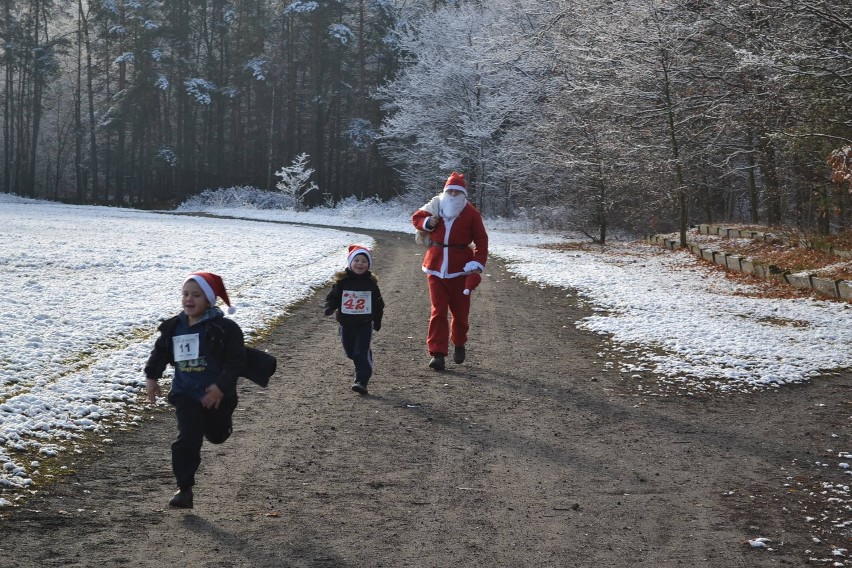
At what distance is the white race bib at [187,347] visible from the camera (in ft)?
16.0

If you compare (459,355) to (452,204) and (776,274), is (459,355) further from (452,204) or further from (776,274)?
(776,274)

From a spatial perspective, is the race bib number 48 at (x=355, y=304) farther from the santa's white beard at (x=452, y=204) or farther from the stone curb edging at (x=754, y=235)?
the stone curb edging at (x=754, y=235)

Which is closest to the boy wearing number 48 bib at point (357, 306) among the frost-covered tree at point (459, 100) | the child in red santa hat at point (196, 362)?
the child in red santa hat at point (196, 362)

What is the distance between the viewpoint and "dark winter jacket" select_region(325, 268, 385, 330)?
304 inches

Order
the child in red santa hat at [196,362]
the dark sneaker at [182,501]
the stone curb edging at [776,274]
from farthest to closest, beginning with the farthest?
the stone curb edging at [776,274]
the child in red santa hat at [196,362]
the dark sneaker at [182,501]

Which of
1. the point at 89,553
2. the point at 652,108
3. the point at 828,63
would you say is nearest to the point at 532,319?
the point at 828,63

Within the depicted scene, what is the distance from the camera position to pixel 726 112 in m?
20.2

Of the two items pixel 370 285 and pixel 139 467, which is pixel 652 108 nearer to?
pixel 370 285

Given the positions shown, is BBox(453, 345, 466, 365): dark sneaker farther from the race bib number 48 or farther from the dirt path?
the race bib number 48

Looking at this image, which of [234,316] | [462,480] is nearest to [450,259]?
[462,480]

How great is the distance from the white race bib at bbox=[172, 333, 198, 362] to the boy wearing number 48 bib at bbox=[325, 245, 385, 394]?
2.87 meters

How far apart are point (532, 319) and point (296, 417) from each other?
618cm

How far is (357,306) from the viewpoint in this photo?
771 centimetres

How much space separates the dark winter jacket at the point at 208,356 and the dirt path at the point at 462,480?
674mm
